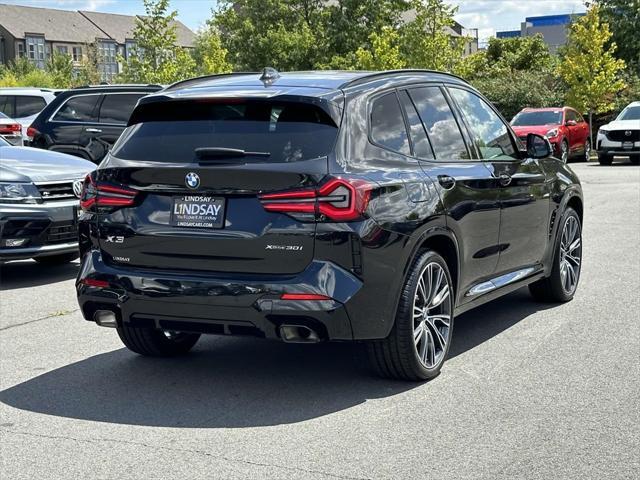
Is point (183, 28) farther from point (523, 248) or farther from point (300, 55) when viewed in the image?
point (523, 248)

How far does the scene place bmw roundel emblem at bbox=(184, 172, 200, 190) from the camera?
5441mm

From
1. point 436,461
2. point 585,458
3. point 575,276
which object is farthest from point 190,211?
point 575,276

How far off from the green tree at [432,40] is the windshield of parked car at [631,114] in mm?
11686

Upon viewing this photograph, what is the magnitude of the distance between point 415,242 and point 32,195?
544 centimetres

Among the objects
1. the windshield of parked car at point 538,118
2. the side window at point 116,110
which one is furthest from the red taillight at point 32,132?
the windshield of parked car at point 538,118

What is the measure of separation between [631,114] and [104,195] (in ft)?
88.1

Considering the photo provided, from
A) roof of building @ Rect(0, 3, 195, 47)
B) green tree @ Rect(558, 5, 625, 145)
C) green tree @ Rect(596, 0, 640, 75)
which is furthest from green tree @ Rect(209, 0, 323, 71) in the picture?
roof of building @ Rect(0, 3, 195, 47)

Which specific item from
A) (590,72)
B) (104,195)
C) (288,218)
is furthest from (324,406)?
(590,72)

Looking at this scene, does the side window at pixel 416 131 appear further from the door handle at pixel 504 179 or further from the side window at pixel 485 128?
the door handle at pixel 504 179

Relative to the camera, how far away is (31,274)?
10844 millimetres

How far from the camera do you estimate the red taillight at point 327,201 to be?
5.23 meters

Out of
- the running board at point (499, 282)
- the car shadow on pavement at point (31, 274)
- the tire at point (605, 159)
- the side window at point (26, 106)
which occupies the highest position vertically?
the side window at point (26, 106)

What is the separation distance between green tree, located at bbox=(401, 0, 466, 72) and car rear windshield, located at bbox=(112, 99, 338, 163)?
119 feet

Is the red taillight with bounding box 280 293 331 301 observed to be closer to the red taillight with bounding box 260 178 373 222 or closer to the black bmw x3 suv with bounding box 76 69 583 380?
the black bmw x3 suv with bounding box 76 69 583 380
